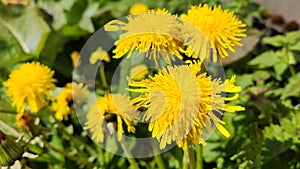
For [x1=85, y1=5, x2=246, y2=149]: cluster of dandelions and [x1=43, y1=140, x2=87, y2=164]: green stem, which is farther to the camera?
[x1=43, y1=140, x2=87, y2=164]: green stem

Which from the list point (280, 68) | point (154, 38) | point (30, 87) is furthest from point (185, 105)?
point (280, 68)

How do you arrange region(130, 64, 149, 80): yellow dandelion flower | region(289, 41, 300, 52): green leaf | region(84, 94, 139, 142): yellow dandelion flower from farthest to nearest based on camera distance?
region(289, 41, 300, 52): green leaf → region(130, 64, 149, 80): yellow dandelion flower → region(84, 94, 139, 142): yellow dandelion flower

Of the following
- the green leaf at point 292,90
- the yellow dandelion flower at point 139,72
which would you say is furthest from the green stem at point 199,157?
the green leaf at point 292,90

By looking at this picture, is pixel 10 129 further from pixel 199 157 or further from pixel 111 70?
pixel 199 157

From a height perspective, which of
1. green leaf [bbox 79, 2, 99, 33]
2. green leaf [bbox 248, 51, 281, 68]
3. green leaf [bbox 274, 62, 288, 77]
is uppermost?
green leaf [bbox 79, 2, 99, 33]

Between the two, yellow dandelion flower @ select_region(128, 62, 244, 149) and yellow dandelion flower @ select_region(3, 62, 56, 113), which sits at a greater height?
yellow dandelion flower @ select_region(128, 62, 244, 149)

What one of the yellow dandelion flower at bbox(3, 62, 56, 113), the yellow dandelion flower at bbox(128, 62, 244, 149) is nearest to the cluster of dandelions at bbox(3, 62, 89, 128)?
the yellow dandelion flower at bbox(3, 62, 56, 113)

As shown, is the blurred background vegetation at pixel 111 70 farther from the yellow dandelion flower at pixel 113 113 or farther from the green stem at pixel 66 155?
the yellow dandelion flower at pixel 113 113

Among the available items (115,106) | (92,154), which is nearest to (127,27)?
(115,106)

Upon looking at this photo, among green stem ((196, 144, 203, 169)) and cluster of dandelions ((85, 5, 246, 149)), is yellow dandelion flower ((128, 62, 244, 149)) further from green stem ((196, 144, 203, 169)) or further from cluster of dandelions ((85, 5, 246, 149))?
green stem ((196, 144, 203, 169))
